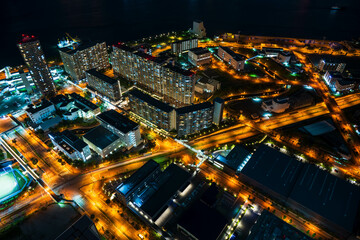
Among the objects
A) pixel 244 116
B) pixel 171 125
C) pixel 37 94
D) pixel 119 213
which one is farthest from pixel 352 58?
pixel 37 94

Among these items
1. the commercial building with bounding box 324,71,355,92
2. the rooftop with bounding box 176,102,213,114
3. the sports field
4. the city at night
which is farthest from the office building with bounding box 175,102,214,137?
the commercial building with bounding box 324,71,355,92

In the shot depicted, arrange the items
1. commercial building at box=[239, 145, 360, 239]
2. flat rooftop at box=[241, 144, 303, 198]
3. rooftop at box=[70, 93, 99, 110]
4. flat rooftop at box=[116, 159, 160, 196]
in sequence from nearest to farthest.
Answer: commercial building at box=[239, 145, 360, 239] < flat rooftop at box=[116, 159, 160, 196] < flat rooftop at box=[241, 144, 303, 198] < rooftop at box=[70, 93, 99, 110]

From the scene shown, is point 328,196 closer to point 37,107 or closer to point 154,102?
point 154,102

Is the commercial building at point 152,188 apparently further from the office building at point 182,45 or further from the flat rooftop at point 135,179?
the office building at point 182,45

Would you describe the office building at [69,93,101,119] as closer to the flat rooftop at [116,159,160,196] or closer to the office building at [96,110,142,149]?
the office building at [96,110,142,149]

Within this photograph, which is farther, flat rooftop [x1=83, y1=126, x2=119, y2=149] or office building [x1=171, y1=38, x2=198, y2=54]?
office building [x1=171, y1=38, x2=198, y2=54]

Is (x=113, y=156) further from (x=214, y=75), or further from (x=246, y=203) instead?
(x=214, y=75)

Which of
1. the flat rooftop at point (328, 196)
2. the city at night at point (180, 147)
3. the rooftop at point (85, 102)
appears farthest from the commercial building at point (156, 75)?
the flat rooftop at point (328, 196)
